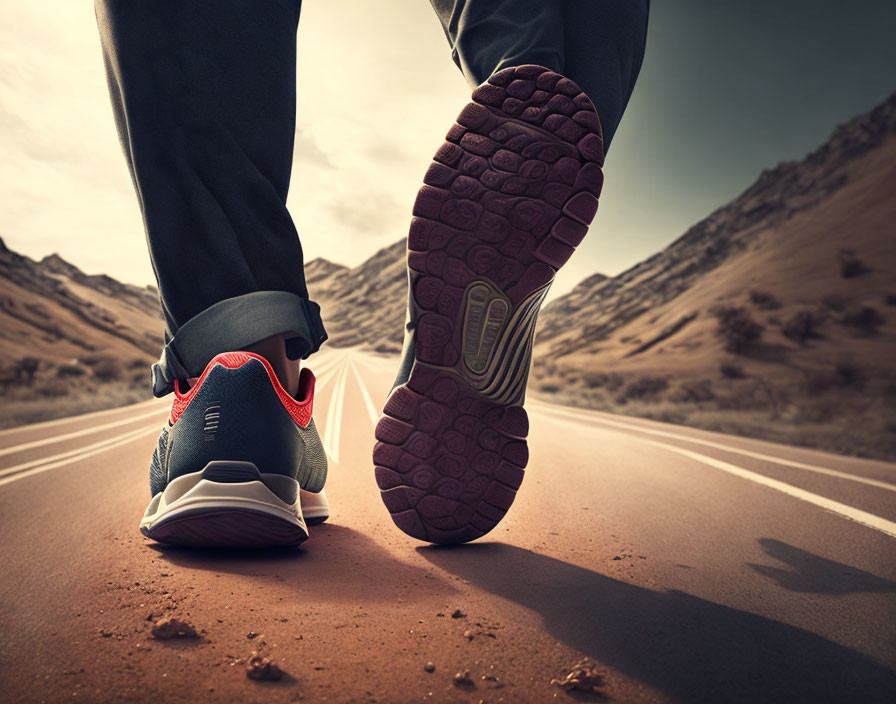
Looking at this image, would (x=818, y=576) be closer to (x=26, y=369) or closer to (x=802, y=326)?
(x=26, y=369)

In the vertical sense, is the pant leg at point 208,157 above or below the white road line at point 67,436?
above

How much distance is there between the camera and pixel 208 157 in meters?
1.55

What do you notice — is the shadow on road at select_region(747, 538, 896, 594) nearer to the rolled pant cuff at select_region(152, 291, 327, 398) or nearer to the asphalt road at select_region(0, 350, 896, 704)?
the asphalt road at select_region(0, 350, 896, 704)

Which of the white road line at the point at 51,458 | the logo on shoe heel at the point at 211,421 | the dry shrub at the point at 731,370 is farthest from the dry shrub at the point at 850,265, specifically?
the logo on shoe heel at the point at 211,421

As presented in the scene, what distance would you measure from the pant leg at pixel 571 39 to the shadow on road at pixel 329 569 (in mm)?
1500

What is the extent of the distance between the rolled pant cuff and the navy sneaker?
0.05m

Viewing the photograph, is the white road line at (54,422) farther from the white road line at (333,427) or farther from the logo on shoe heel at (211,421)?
the logo on shoe heel at (211,421)

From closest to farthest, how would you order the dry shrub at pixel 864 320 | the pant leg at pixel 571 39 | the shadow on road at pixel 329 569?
1. the shadow on road at pixel 329 569
2. the pant leg at pixel 571 39
3. the dry shrub at pixel 864 320

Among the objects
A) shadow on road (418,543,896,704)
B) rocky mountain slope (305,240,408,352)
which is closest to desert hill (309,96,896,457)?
shadow on road (418,543,896,704)

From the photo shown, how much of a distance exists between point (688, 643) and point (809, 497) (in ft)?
6.18

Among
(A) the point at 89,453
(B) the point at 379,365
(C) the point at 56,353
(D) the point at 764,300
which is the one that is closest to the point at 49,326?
(C) the point at 56,353

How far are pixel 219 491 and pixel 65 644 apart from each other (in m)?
0.43

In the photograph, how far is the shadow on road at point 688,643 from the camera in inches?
37.3

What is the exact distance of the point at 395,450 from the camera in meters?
1.60
